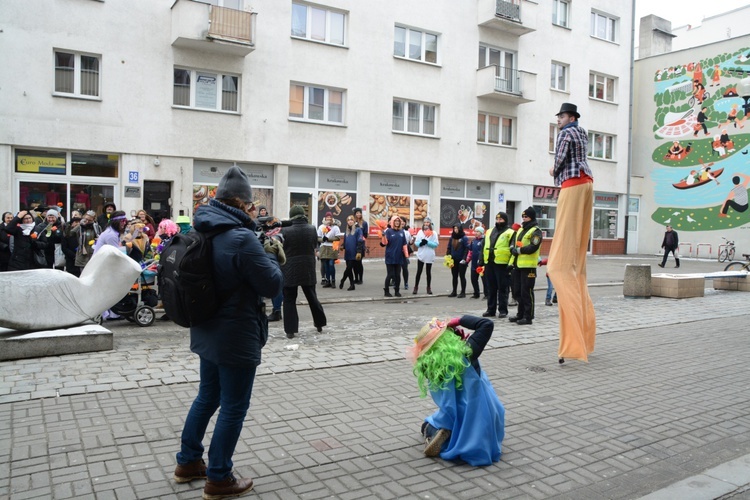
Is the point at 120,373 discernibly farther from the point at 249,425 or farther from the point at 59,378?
the point at 249,425

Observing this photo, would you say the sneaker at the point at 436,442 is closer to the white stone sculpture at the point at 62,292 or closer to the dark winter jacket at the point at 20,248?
the white stone sculpture at the point at 62,292

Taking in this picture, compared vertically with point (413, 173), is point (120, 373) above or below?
below

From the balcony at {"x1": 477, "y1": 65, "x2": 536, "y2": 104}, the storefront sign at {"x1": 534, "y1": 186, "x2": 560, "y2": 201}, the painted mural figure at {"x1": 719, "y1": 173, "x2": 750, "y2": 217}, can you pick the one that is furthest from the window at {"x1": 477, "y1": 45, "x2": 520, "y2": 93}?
the painted mural figure at {"x1": 719, "y1": 173, "x2": 750, "y2": 217}

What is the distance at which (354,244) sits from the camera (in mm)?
15953

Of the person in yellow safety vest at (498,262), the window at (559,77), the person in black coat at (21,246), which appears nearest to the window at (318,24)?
the window at (559,77)

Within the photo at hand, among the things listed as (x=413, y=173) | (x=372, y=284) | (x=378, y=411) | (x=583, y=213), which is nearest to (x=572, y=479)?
(x=378, y=411)

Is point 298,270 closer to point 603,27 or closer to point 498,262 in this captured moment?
point 498,262

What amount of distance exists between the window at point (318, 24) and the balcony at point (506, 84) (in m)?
6.69

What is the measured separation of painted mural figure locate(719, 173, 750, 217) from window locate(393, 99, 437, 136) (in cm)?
1578

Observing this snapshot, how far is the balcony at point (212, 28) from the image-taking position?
760 inches

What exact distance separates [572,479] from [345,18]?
71.5ft

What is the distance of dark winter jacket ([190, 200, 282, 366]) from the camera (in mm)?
3605

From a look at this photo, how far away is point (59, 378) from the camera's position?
6316mm

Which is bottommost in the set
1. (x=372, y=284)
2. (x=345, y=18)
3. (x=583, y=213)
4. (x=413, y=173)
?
(x=372, y=284)
